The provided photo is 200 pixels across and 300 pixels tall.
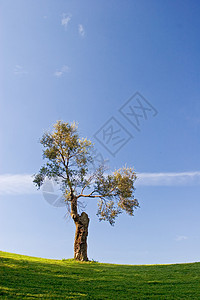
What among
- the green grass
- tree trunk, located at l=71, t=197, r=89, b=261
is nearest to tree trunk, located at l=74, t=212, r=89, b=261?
tree trunk, located at l=71, t=197, r=89, b=261

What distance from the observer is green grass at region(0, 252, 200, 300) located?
13844 mm

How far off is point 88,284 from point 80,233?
12455 mm

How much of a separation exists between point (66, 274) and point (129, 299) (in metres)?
6.76

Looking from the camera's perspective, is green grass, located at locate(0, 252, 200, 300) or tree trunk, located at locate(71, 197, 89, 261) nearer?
green grass, located at locate(0, 252, 200, 300)

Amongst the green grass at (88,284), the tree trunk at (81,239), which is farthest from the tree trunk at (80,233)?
the green grass at (88,284)

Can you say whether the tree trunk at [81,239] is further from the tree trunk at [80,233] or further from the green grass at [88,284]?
the green grass at [88,284]

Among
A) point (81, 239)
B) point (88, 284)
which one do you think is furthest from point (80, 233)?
point (88, 284)

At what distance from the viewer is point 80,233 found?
1142 inches

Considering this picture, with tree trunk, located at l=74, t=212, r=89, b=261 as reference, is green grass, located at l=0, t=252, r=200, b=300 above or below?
below

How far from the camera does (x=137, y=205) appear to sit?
103 ft

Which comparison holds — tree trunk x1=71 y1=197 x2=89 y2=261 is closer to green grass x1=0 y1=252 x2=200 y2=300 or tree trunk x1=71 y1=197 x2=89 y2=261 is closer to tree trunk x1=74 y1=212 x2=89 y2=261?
tree trunk x1=74 y1=212 x2=89 y2=261

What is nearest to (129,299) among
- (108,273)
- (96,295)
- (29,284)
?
(96,295)

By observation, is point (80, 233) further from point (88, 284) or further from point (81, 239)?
point (88, 284)

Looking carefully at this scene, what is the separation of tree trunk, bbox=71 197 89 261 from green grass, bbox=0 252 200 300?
7.45 metres
